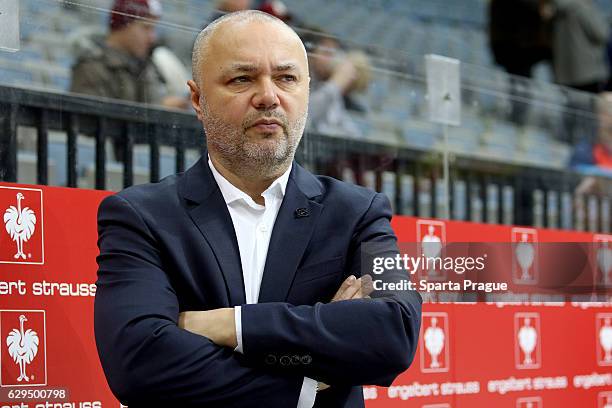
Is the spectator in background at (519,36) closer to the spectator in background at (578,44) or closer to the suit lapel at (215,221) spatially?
the spectator in background at (578,44)

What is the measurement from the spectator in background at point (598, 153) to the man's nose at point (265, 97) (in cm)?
308

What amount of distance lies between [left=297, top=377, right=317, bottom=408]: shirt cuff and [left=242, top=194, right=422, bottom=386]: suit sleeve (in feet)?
0.04

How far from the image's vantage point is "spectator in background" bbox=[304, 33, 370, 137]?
14.2ft

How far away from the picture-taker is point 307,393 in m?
2.64

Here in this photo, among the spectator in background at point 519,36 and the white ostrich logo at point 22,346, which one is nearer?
the white ostrich logo at point 22,346

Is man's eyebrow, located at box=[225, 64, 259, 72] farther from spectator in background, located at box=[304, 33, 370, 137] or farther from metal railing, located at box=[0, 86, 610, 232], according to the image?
spectator in background, located at box=[304, 33, 370, 137]

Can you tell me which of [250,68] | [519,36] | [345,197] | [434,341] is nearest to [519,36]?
[519,36]

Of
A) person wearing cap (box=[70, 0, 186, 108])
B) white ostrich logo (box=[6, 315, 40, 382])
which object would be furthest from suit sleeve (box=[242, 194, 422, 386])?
person wearing cap (box=[70, 0, 186, 108])

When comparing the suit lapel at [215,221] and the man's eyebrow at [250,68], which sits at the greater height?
the man's eyebrow at [250,68]

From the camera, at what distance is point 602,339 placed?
4934mm

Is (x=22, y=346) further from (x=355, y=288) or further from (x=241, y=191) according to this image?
(x=355, y=288)

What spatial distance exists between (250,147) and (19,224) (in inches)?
30.5

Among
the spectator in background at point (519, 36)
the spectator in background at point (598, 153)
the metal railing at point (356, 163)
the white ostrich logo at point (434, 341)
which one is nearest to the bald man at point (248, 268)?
the metal railing at point (356, 163)

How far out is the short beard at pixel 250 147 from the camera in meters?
2.82
